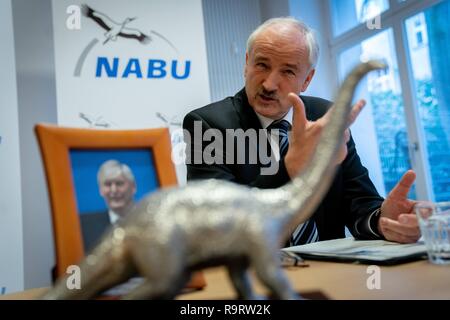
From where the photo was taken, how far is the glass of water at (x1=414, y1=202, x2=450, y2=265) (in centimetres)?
60

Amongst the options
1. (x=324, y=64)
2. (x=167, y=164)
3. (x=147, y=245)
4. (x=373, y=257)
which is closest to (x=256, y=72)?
(x=373, y=257)

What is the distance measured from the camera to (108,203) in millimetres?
332

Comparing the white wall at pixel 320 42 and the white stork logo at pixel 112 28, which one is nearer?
the white stork logo at pixel 112 28

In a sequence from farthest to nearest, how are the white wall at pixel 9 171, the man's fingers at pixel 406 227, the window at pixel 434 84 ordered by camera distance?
the window at pixel 434 84
the white wall at pixel 9 171
the man's fingers at pixel 406 227

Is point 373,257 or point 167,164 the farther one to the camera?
point 373,257

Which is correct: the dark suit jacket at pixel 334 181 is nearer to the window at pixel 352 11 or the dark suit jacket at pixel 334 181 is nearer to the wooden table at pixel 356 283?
the wooden table at pixel 356 283

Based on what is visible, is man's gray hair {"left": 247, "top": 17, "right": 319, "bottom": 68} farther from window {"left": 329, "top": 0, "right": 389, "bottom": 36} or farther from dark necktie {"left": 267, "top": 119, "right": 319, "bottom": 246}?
window {"left": 329, "top": 0, "right": 389, "bottom": 36}

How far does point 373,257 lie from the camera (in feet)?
2.04

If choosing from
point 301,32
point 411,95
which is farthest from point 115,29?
point 411,95

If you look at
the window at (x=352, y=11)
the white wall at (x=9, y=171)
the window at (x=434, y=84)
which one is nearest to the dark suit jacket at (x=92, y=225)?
the white wall at (x=9, y=171)

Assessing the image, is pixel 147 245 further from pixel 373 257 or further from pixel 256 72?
pixel 256 72

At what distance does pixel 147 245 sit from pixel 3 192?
1.43 m

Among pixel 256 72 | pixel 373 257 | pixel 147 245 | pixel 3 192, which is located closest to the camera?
pixel 147 245

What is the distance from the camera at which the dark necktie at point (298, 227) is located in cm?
101
